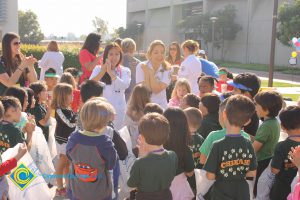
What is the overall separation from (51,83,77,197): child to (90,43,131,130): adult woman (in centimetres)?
62

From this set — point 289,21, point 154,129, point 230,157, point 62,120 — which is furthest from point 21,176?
point 289,21

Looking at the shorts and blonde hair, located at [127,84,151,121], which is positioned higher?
blonde hair, located at [127,84,151,121]

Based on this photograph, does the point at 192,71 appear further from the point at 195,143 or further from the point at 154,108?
the point at 195,143

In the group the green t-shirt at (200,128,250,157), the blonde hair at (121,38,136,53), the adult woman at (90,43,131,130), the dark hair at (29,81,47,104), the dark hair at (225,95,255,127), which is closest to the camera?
the dark hair at (225,95,255,127)

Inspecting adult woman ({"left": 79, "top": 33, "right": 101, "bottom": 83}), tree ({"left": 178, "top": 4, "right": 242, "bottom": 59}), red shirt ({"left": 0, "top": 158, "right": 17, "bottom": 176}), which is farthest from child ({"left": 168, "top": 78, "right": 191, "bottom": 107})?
tree ({"left": 178, "top": 4, "right": 242, "bottom": 59})

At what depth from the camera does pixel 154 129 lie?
2.82m

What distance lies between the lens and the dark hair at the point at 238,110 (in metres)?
2.95

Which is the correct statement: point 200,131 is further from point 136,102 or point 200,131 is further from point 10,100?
point 10,100

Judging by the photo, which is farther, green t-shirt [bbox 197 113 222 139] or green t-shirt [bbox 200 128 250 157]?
green t-shirt [bbox 197 113 222 139]

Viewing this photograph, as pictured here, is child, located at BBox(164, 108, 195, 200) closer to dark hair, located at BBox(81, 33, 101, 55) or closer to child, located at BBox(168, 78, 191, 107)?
child, located at BBox(168, 78, 191, 107)

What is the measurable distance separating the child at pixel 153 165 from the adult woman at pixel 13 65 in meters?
2.28

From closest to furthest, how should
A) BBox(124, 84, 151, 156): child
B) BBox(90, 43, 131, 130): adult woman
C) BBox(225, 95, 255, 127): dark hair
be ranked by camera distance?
BBox(225, 95, 255, 127): dark hair
BBox(124, 84, 151, 156): child
BBox(90, 43, 131, 130): adult woman

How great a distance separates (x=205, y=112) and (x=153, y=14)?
5723cm

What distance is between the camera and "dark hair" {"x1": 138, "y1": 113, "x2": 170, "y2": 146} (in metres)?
2.83
